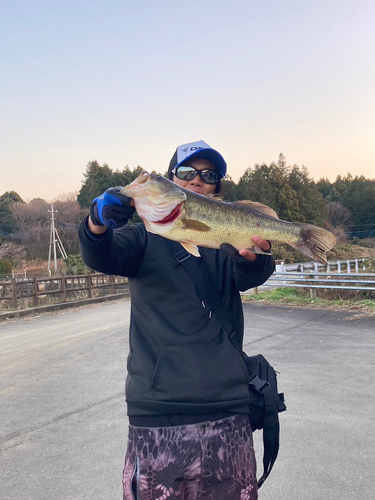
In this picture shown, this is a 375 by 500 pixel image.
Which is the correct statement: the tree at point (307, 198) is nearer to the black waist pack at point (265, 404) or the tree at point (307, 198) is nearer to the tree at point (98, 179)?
the tree at point (98, 179)

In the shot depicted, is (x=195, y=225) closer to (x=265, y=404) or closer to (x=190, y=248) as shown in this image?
(x=190, y=248)

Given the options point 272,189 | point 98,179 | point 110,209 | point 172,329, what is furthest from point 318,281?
point 98,179

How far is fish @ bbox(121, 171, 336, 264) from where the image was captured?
1.93 m

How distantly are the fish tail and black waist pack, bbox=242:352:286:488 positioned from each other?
2.04 feet

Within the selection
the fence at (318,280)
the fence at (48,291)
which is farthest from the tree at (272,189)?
the fence at (318,280)

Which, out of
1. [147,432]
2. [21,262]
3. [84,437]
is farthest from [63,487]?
[21,262]

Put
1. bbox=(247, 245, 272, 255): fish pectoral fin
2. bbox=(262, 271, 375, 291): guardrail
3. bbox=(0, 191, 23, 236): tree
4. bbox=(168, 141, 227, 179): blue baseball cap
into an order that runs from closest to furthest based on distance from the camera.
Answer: bbox=(247, 245, 272, 255): fish pectoral fin, bbox=(168, 141, 227, 179): blue baseball cap, bbox=(262, 271, 375, 291): guardrail, bbox=(0, 191, 23, 236): tree

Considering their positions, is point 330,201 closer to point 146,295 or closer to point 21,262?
point 21,262

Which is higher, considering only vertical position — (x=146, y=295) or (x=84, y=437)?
(x=146, y=295)

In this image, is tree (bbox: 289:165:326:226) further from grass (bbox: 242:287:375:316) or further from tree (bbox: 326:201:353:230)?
grass (bbox: 242:287:375:316)

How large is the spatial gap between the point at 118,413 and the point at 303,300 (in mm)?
8155

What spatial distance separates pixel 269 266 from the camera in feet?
7.08

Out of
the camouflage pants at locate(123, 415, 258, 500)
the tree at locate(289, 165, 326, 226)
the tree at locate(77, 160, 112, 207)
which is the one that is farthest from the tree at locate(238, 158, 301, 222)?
the camouflage pants at locate(123, 415, 258, 500)

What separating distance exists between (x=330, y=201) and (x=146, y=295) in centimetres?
7045
